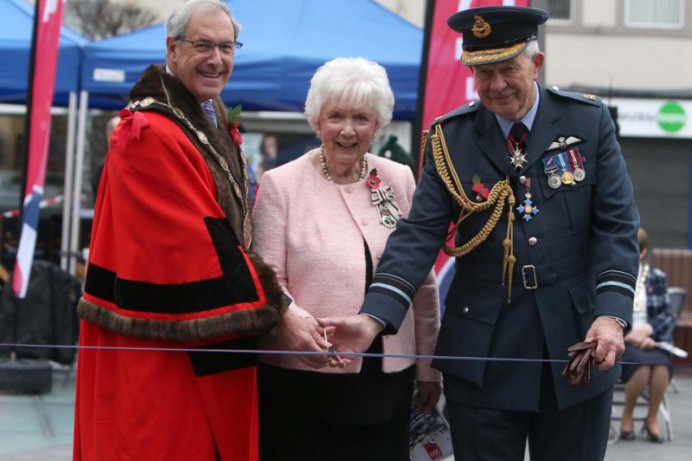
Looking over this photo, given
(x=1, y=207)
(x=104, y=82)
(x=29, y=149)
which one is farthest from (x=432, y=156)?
(x=1, y=207)

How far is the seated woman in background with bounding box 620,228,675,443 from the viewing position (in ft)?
23.1

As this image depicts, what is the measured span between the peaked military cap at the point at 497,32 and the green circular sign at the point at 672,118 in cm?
1203

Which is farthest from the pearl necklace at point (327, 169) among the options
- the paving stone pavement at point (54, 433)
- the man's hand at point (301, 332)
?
the paving stone pavement at point (54, 433)

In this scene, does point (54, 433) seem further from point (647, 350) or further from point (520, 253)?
point (520, 253)

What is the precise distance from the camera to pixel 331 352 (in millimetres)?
3113

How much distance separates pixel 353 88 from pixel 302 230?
16.8 inches

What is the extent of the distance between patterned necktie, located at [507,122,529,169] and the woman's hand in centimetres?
78

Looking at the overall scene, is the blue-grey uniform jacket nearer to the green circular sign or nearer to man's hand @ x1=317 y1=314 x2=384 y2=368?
man's hand @ x1=317 y1=314 x2=384 y2=368

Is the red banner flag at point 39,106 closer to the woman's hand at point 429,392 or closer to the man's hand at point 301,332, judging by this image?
the woman's hand at point 429,392

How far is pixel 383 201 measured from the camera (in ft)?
11.3

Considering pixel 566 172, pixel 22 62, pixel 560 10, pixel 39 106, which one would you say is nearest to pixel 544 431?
pixel 566 172

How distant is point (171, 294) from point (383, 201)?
2.50ft

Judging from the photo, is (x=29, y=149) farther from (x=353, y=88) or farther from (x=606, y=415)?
(x=606, y=415)

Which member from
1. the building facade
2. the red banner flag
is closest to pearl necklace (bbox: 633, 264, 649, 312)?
the red banner flag
